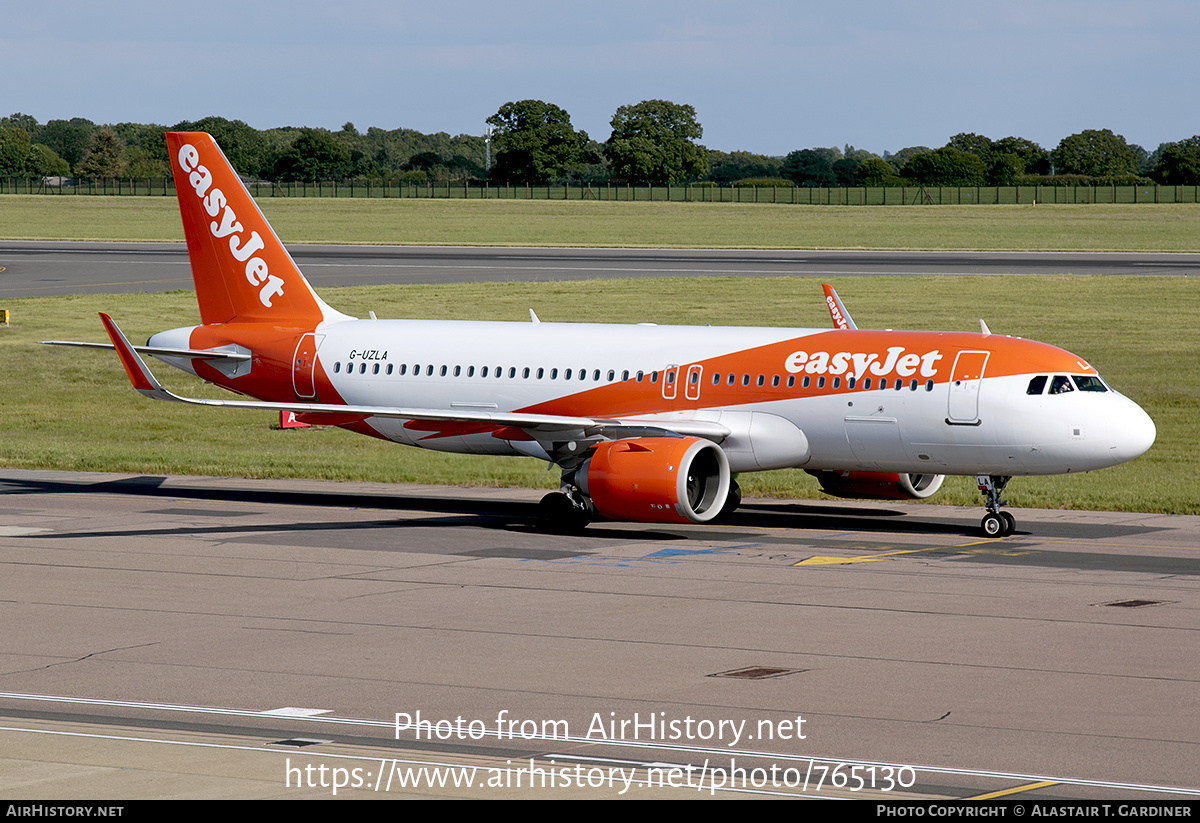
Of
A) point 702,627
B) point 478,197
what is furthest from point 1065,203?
point 702,627

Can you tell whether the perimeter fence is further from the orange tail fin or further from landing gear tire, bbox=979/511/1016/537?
landing gear tire, bbox=979/511/1016/537

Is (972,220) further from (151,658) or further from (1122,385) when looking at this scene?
(151,658)

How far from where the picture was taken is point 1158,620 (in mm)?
22078

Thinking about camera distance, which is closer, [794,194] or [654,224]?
[654,224]

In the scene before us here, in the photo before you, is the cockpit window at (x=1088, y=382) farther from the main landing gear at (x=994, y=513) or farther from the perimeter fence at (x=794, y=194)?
the perimeter fence at (x=794, y=194)

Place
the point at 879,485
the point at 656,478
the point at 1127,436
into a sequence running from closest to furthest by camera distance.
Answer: the point at 1127,436 → the point at 656,478 → the point at 879,485

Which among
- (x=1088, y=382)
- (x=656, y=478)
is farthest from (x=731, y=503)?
(x=1088, y=382)

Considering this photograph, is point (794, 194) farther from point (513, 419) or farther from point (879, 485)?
point (513, 419)

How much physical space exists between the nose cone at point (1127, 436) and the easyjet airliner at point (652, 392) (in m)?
0.03

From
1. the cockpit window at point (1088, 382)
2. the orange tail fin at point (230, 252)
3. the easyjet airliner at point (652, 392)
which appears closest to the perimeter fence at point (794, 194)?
the orange tail fin at point (230, 252)

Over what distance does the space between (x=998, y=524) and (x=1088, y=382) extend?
9.67 feet

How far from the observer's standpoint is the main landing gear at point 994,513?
98.9 feet

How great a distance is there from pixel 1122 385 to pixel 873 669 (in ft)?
121

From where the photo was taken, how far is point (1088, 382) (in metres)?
29.6
